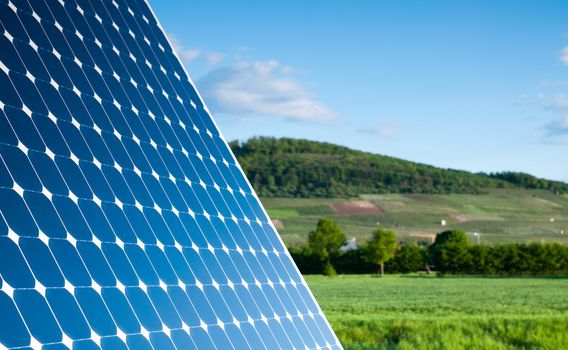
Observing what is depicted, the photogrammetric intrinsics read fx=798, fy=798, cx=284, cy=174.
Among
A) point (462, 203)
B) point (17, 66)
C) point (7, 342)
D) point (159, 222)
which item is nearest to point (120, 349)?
point (7, 342)

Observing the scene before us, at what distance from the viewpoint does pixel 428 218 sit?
185m

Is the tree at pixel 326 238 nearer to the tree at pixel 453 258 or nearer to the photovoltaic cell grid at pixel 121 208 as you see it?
the tree at pixel 453 258

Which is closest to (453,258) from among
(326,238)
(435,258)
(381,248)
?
(435,258)

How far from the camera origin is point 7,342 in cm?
604

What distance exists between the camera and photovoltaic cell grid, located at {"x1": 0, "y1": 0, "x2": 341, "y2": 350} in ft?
22.8

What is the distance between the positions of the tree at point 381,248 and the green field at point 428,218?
3156cm

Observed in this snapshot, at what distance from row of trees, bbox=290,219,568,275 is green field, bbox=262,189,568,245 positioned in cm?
2910

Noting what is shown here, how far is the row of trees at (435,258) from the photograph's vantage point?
125062 mm

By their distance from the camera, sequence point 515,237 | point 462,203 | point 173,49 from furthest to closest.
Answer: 1. point 462,203
2. point 515,237
3. point 173,49

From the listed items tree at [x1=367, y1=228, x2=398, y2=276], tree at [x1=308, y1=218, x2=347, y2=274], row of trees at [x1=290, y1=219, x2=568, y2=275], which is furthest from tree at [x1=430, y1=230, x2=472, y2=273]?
tree at [x1=308, y1=218, x2=347, y2=274]

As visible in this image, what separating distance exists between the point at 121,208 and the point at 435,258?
5018 inches

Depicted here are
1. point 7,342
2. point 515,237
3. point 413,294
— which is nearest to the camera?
point 7,342

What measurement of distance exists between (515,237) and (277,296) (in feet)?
564

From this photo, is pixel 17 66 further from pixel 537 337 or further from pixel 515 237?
pixel 515 237
